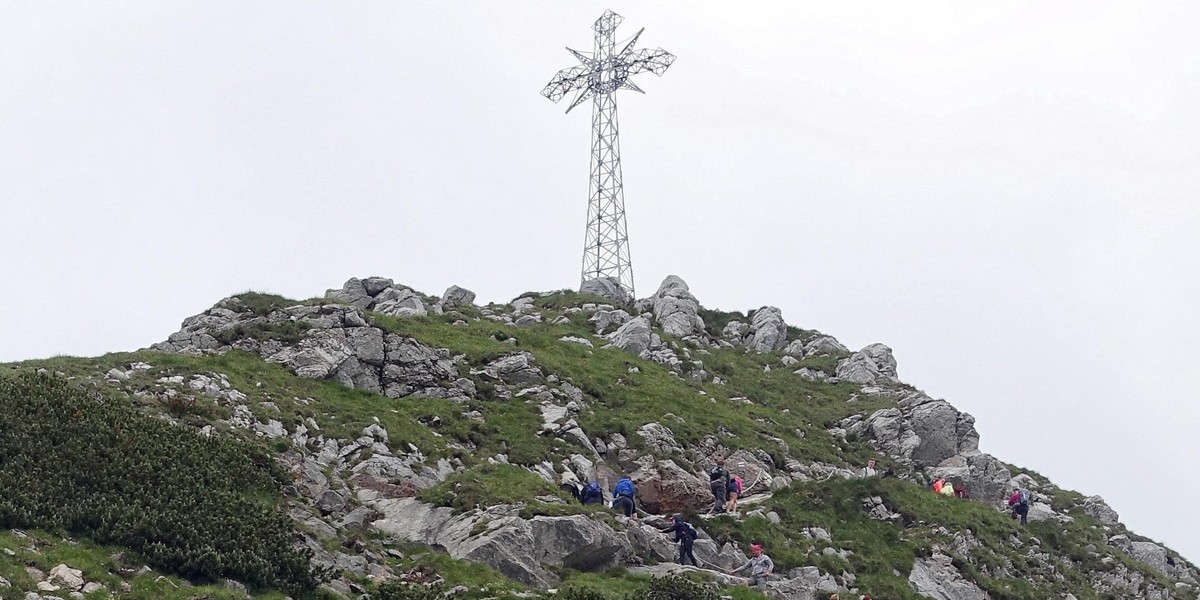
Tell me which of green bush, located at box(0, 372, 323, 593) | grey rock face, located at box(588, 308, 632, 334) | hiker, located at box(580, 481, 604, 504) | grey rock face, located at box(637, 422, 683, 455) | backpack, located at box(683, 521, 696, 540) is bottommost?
green bush, located at box(0, 372, 323, 593)

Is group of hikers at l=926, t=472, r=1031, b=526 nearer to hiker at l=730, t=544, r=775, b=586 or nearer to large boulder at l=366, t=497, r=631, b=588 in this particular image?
hiker at l=730, t=544, r=775, b=586

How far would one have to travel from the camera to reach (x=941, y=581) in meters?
40.8

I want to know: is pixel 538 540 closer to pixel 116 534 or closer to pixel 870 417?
pixel 116 534

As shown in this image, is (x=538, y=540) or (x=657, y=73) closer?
(x=538, y=540)

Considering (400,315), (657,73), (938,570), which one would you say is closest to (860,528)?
(938,570)

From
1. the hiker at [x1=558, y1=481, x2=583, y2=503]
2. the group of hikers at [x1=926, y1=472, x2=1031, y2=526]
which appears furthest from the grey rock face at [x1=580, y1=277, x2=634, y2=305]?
the hiker at [x1=558, y1=481, x2=583, y2=503]

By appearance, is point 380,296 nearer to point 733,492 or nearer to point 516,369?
point 516,369

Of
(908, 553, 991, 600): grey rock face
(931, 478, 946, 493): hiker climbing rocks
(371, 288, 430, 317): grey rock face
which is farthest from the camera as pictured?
(371, 288, 430, 317): grey rock face

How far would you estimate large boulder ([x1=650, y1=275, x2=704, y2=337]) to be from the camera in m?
69.4

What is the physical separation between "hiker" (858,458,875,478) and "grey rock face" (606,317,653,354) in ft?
→ 49.5

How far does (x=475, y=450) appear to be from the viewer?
42.1 metres

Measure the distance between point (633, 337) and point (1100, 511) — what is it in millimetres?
24914

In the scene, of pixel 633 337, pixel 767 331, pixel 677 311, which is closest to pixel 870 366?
pixel 767 331

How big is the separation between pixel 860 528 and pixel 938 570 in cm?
312
